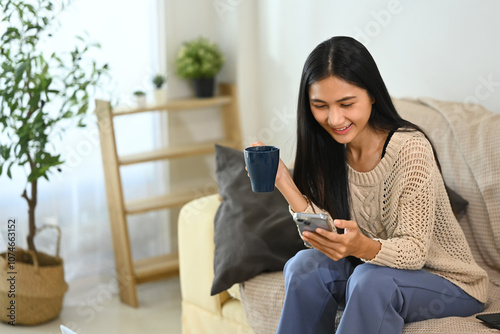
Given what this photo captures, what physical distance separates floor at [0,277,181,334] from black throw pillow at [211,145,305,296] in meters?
0.68

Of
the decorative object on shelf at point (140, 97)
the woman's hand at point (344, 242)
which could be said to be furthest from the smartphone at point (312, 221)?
the decorative object on shelf at point (140, 97)

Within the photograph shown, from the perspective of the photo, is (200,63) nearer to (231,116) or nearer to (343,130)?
(231,116)

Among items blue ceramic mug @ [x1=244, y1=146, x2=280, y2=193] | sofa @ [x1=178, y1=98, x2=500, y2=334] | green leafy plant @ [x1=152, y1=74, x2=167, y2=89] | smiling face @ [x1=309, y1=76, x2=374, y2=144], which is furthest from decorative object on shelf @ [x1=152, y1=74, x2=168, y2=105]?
blue ceramic mug @ [x1=244, y1=146, x2=280, y2=193]

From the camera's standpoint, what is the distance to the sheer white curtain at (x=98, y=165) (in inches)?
112

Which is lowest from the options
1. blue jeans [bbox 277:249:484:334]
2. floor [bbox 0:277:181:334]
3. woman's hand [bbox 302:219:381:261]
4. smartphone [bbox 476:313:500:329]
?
floor [bbox 0:277:181:334]

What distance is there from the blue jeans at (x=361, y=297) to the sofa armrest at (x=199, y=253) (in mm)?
543

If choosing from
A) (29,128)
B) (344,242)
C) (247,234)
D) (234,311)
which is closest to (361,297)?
(344,242)

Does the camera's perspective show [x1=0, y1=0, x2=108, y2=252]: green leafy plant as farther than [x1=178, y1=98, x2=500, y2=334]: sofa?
Yes

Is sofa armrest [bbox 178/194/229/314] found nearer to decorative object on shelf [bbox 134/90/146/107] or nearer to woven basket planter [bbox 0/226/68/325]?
woven basket planter [bbox 0/226/68/325]

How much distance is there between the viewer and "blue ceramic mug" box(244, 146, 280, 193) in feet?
4.82

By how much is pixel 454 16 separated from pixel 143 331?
5.64 feet

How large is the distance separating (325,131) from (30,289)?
1439mm

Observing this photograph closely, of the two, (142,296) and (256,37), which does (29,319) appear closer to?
(142,296)

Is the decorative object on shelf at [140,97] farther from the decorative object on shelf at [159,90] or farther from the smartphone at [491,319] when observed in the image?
Result: the smartphone at [491,319]
